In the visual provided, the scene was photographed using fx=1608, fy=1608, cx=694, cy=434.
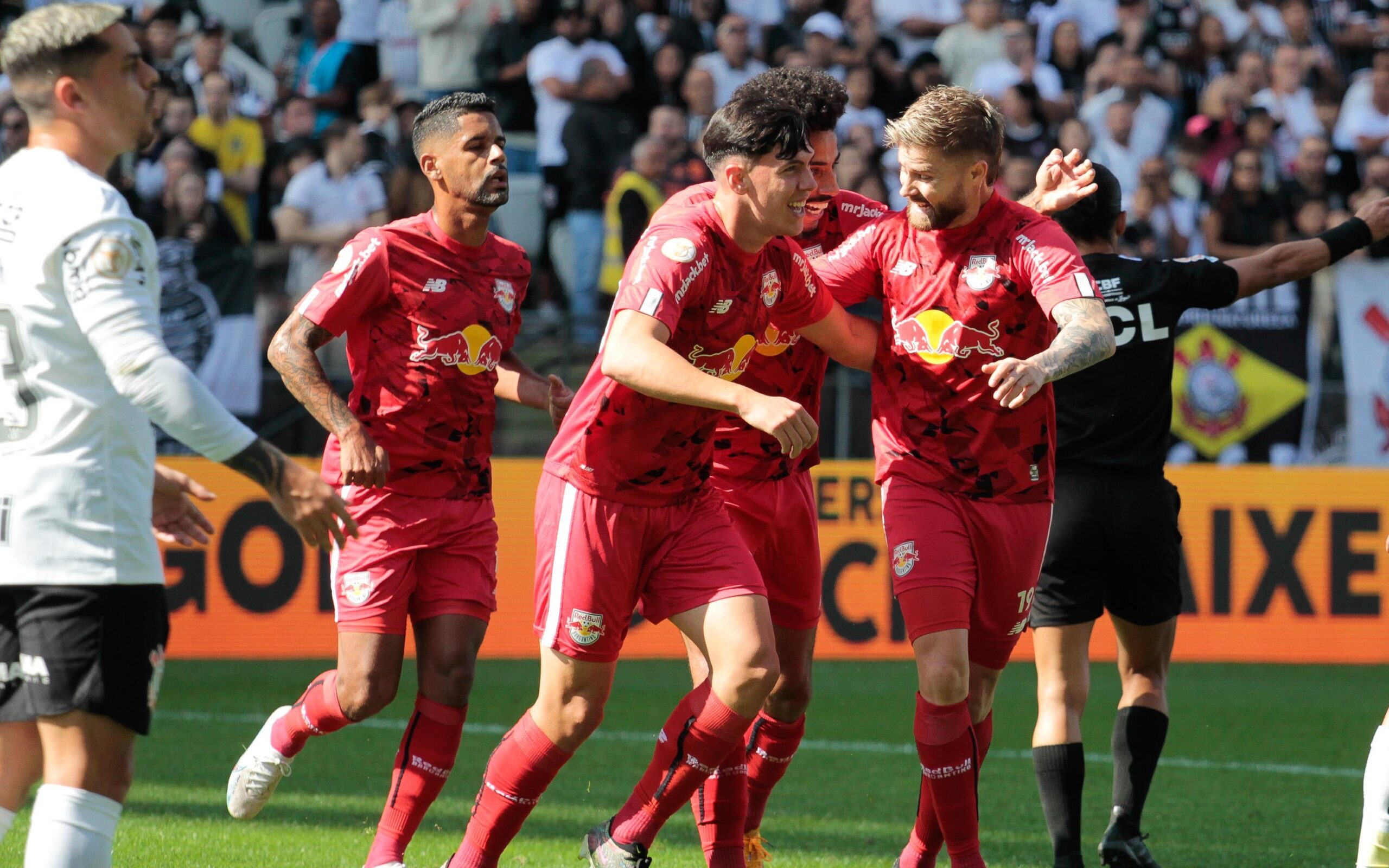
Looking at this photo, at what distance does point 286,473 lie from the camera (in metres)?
3.37

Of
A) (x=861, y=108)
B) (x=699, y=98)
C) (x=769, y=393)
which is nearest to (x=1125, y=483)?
(x=769, y=393)

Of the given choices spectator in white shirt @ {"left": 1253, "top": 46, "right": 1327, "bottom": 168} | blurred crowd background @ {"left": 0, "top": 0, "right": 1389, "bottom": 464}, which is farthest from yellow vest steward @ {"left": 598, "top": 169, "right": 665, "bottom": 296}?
spectator in white shirt @ {"left": 1253, "top": 46, "right": 1327, "bottom": 168}

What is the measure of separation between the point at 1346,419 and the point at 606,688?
352 inches

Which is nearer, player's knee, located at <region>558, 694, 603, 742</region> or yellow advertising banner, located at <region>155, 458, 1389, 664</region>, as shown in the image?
player's knee, located at <region>558, 694, 603, 742</region>

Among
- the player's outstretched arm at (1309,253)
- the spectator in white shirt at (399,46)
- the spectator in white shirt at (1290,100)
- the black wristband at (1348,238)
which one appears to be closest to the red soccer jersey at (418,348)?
the player's outstretched arm at (1309,253)

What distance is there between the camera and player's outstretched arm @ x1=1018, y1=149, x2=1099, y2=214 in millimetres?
5496

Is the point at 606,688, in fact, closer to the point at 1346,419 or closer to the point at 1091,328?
the point at 1091,328

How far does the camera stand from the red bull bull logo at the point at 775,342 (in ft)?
17.8

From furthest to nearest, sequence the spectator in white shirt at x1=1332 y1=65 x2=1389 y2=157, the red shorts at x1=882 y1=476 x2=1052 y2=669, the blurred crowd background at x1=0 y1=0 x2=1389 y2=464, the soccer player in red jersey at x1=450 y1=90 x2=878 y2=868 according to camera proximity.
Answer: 1. the spectator in white shirt at x1=1332 y1=65 x2=1389 y2=157
2. the blurred crowd background at x1=0 y1=0 x2=1389 y2=464
3. the red shorts at x1=882 y1=476 x2=1052 y2=669
4. the soccer player in red jersey at x1=450 y1=90 x2=878 y2=868

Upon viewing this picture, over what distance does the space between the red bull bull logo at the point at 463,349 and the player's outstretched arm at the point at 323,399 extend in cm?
30

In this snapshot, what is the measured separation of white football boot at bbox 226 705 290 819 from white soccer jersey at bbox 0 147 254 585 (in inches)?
93.8

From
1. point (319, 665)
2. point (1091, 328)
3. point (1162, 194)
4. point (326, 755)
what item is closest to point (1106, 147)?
point (1162, 194)

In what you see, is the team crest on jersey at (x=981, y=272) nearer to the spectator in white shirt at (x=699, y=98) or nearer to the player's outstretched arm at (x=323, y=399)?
the player's outstretched arm at (x=323, y=399)

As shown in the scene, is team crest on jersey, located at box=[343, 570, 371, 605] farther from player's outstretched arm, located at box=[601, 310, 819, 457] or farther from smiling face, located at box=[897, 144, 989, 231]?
smiling face, located at box=[897, 144, 989, 231]
